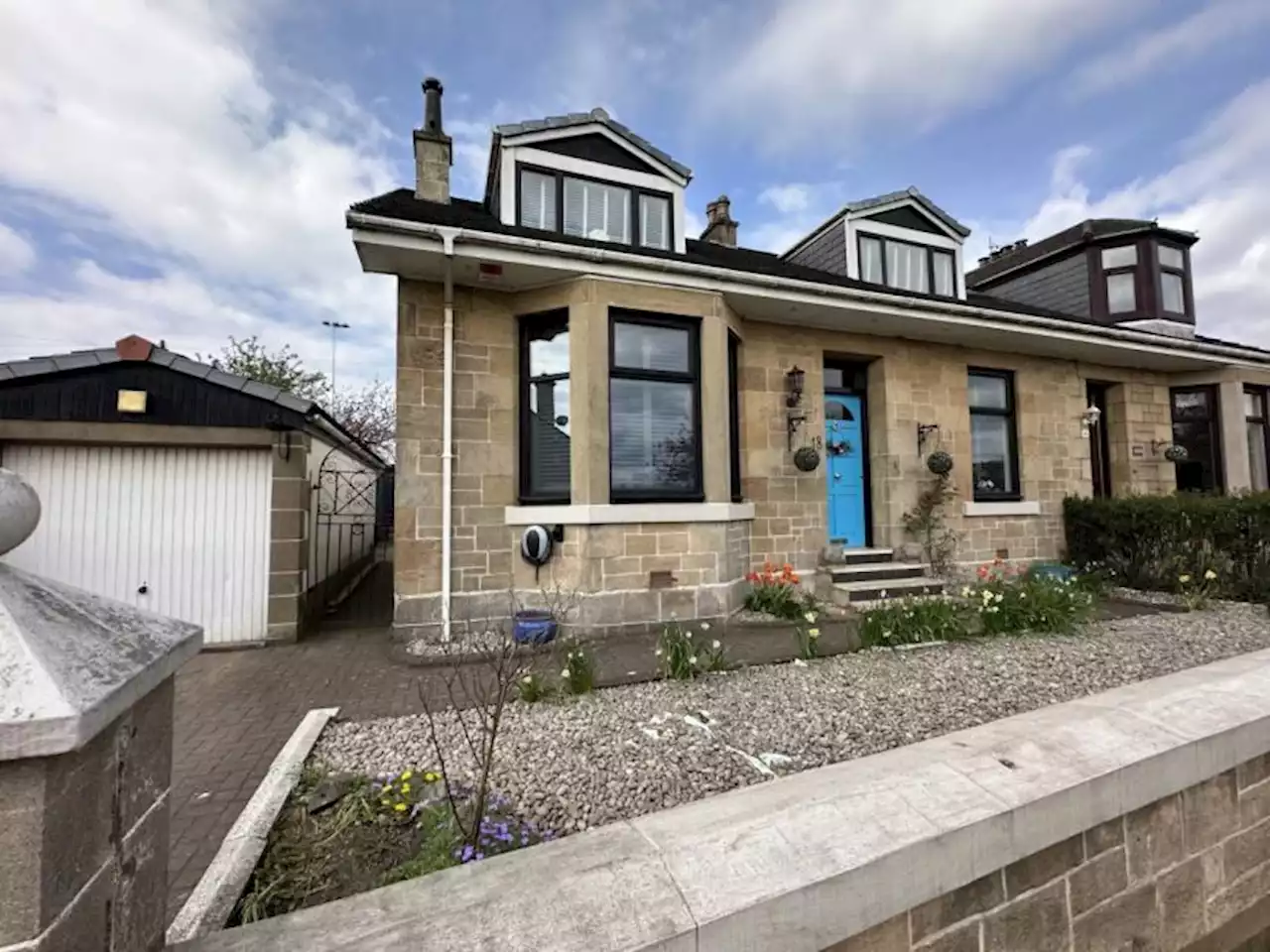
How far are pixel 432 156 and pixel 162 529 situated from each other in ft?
18.0

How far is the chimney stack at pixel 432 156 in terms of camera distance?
24.4 feet

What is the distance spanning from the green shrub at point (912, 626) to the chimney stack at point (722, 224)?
8080 millimetres

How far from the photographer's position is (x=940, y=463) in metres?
8.05

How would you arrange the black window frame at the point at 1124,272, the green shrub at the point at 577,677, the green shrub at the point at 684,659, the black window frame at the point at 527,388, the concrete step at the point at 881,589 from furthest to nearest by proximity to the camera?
the black window frame at the point at 1124,272 → the concrete step at the point at 881,589 → the black window frame at the point at 527,388 → the green shrub at the point at 684,659 → the green shrub at the point at 577,677

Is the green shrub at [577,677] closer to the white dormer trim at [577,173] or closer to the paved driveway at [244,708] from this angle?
the paved driveway at [244,708]

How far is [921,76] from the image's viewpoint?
24.5 feet

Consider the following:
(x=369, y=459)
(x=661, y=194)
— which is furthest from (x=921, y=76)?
(x=369, y=459)

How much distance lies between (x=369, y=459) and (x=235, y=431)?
6433 millimetres

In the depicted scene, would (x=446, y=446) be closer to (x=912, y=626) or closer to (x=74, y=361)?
(x=74, y=361)

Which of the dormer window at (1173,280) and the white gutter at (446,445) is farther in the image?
the dormer window at (1173,280)

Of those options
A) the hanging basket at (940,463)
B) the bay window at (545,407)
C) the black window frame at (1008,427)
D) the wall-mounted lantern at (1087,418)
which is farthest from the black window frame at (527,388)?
the wall-mounted lantern at (1087,418)

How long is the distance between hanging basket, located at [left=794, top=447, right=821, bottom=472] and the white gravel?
9.68ft

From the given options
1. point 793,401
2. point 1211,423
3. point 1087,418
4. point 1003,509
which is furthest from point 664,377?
point 1211,423

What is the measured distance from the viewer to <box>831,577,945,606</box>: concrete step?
7035mm
